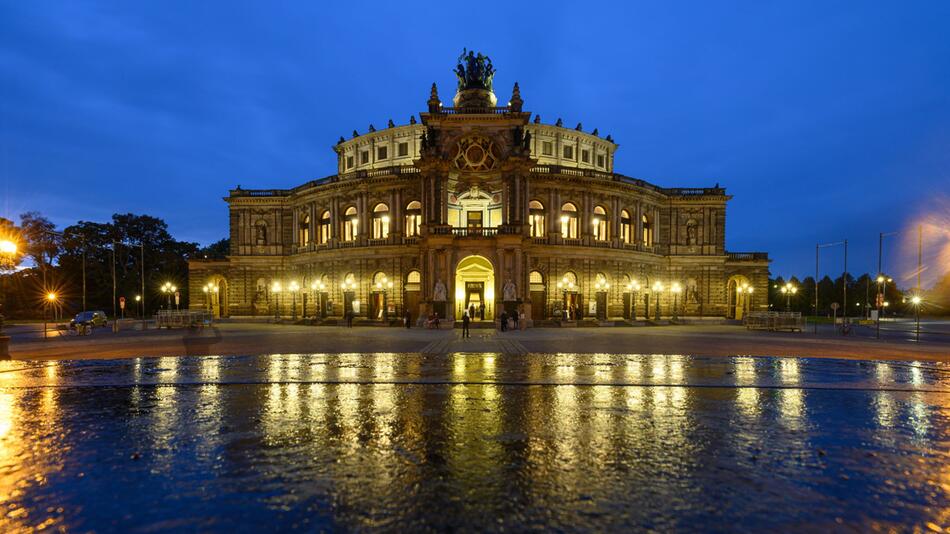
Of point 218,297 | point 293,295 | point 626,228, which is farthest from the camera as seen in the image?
point 218,297

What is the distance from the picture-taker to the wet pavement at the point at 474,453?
5.67 meters

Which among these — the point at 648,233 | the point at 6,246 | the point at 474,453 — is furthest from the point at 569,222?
the point at 474,453

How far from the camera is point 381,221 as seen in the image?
48.1m

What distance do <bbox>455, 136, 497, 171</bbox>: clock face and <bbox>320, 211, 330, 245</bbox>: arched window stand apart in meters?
17.8

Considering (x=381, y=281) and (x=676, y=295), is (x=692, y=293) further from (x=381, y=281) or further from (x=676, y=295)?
(x=381, y=281)

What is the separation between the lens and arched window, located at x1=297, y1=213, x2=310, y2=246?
177ft

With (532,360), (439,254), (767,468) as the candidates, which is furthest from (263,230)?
(767,468)

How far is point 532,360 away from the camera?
19.3 metres

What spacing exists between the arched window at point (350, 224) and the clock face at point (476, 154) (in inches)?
539

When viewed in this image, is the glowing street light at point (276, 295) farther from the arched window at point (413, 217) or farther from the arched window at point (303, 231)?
the arched window at point (413, 217)

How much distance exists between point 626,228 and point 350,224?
2932cm

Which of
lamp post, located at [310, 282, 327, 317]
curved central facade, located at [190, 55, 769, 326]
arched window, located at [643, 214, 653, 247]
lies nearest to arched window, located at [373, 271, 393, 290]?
curved central facade, located at [190, 55, 769, 326]

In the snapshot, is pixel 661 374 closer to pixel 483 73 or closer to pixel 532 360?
pixel 532 360

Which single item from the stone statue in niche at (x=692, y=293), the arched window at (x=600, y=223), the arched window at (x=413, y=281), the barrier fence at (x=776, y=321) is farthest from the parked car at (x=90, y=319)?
the stone statue in niche at (x=692, y=293)
